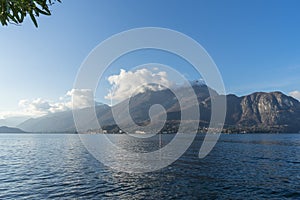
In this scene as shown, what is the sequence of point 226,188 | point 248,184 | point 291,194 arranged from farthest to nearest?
point 248,184 → point 226,188 → point 291,194

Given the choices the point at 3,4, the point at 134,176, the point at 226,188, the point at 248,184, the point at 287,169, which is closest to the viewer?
the point at 3,4

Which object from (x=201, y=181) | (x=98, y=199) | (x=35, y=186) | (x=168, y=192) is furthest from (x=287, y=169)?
(x=35, y=186)

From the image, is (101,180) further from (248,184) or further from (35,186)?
(248,184)

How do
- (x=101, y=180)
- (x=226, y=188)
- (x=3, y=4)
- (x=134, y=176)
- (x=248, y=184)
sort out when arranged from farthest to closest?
(x=134, y=176), (x=101, y=180), (x=248, y=184), (x=226, y=188), (x=3, y=4)

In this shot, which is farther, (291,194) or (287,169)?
(287,169)

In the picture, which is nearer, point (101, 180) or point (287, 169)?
point (101, 180)

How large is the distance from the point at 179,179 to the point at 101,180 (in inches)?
608

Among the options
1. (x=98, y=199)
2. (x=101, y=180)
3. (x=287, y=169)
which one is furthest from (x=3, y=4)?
(x=287, y=169)

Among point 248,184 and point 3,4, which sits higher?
point 3,4

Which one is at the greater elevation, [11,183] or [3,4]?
[3,4]

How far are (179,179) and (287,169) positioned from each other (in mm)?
31765

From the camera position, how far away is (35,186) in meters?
41.5

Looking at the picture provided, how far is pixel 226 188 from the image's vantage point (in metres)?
39.8

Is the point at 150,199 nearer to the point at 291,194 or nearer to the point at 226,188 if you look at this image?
the point at 226,188
